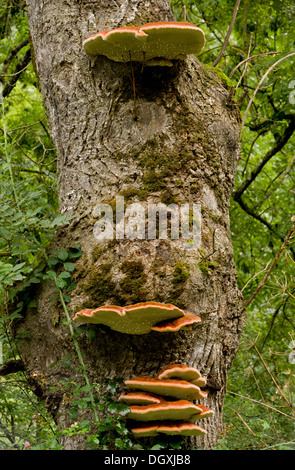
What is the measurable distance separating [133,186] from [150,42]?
0.75 metres

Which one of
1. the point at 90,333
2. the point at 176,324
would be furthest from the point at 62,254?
the point at 176,324

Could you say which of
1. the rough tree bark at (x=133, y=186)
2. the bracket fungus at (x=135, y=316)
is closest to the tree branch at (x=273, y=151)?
the rough tree bark at (x=133, y=186)

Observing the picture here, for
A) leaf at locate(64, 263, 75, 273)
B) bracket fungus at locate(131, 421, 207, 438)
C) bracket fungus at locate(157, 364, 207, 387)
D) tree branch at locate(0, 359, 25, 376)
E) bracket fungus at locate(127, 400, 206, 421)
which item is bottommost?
tree branch at locate(0, 359, 25, 376)

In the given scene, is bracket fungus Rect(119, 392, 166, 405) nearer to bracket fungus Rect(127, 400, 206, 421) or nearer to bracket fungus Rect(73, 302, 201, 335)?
bracket fungus Rect(127, 400, 206, 421)

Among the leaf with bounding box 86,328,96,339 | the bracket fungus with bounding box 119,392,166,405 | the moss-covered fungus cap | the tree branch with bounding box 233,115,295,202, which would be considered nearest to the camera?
the moss-covered fungus cap

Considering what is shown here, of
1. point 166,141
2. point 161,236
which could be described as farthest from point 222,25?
point 161,236

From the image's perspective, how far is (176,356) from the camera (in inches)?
89.7

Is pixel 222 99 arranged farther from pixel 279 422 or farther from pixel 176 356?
pixel 279 422

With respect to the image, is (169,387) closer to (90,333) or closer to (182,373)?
(182,373)

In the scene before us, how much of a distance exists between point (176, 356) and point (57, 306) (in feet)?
2.41

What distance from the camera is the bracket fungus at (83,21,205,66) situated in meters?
2.06

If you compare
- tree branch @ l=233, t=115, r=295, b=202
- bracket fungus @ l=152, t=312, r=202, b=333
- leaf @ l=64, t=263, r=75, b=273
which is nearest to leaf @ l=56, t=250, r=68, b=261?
leaf @ l=64, t=263, r=75, b=273

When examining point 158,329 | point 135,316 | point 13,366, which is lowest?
point 13,366

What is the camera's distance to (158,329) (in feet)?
6.70
